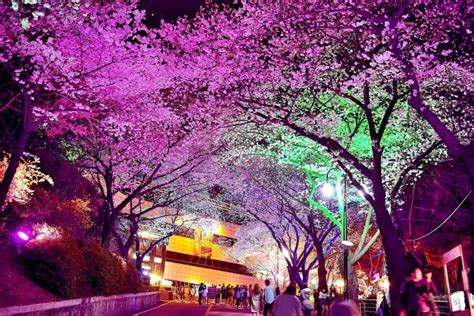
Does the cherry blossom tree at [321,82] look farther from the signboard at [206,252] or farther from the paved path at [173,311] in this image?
the signboard at [206,252]

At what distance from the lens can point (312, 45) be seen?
15141 millimetres

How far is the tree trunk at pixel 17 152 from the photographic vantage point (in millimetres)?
11992

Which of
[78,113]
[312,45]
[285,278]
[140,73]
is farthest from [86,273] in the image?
Answer: [285,278]

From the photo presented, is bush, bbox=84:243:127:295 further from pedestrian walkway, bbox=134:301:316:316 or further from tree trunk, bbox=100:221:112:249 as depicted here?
pedestrian walkway, bbox=134:301:316:316

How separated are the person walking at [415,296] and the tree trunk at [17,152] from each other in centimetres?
945

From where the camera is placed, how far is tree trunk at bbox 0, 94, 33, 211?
11992mm

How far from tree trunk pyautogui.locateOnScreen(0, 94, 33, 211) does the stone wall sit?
318cm

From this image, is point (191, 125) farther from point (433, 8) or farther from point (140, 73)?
point (433, 8)

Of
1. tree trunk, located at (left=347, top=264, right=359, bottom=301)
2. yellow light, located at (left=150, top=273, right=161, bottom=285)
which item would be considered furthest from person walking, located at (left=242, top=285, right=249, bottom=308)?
tree trunk, located at (left=347, top=264, right=359, bottom=301)

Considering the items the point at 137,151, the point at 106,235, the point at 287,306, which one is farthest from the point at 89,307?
the point at 137,151

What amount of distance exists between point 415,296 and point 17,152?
9.88 m

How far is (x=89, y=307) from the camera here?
523 inches

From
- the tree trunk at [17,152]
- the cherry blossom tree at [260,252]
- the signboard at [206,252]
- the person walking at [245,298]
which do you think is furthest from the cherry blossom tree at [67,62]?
the signboard at [206,252]

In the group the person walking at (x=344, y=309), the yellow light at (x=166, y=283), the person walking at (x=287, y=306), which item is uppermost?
the yellow light at (x=166, y=283)
